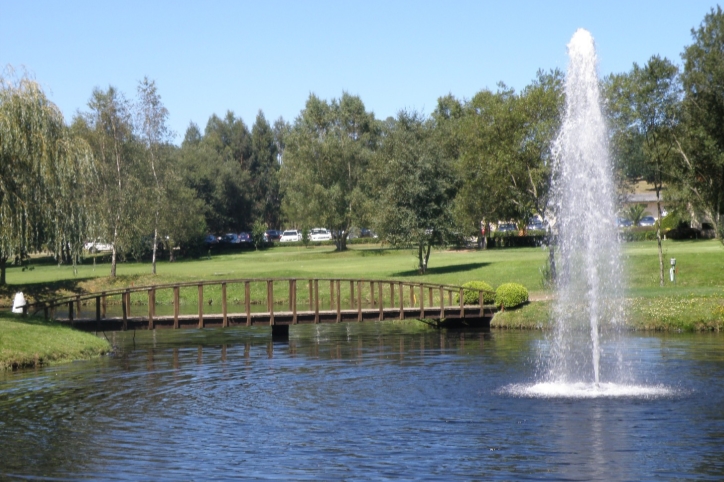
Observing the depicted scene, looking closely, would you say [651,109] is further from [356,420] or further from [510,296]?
[356,420]

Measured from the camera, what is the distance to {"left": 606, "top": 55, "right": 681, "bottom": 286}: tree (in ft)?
165

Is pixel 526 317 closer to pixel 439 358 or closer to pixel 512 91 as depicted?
pixel 439 358

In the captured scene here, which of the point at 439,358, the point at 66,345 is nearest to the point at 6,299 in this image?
the point at 66,345

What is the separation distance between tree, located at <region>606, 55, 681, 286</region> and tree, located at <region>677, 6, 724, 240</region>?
70cm

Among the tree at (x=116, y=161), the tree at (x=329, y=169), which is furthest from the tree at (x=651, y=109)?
the tree at (x=329, y=169)

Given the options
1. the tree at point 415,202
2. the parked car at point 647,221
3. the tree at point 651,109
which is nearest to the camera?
the tree at point 651,109

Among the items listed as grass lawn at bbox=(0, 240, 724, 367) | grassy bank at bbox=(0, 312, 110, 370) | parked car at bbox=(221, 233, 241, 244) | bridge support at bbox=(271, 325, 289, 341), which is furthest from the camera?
parked car at bbox=(221, 233, 241, 244)

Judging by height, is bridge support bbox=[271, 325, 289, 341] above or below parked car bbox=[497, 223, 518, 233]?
below

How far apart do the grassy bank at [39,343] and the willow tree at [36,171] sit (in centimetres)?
420

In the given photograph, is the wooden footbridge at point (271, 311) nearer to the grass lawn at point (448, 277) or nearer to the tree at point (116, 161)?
the grass lawn at point (448, 277)

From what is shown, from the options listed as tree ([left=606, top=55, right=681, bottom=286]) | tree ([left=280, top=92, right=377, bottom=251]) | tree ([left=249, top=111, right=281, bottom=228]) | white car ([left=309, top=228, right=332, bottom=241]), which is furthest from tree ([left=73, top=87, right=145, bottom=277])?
tree ([left=249, top=111, right=281, bottom=228])

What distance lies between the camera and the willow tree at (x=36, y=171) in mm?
38562

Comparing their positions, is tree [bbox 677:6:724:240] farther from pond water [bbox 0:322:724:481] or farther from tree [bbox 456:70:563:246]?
pond water [bbox 0:322:724:481]

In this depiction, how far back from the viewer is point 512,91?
56.0 meters
